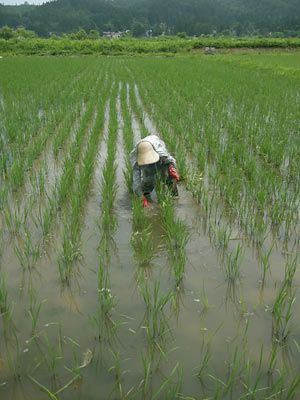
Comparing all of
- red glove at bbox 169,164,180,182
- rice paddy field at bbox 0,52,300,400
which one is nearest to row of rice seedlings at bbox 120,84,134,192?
rice paddy field at bbox 0,52,300,400

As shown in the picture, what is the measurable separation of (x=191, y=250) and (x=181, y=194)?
47.8 inches

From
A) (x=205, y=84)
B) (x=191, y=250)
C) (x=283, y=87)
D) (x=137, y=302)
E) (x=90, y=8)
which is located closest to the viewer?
(x=137, y=302)

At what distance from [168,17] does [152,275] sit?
439 ft

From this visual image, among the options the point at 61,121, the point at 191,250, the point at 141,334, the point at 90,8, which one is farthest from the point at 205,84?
the point at 90,8

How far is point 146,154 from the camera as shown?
12.3ft

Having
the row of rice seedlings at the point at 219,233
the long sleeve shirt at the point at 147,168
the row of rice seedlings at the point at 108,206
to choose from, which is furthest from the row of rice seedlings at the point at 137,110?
the long sleeve shirt at the point at 147,168

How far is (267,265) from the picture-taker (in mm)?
2969

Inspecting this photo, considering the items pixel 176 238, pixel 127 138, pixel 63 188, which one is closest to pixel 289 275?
pixel 176 238

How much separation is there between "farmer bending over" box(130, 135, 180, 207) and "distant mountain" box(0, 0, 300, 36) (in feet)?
279

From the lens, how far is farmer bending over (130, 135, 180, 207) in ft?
12.4

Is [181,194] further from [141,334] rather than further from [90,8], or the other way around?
[90,8]

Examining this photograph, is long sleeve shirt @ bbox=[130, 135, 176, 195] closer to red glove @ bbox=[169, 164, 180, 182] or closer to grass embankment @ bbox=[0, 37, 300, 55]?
red glove @ bbox=[169, 164, 180, 182]

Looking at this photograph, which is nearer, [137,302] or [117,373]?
[117,373]

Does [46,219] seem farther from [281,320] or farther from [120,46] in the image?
[120,46]
